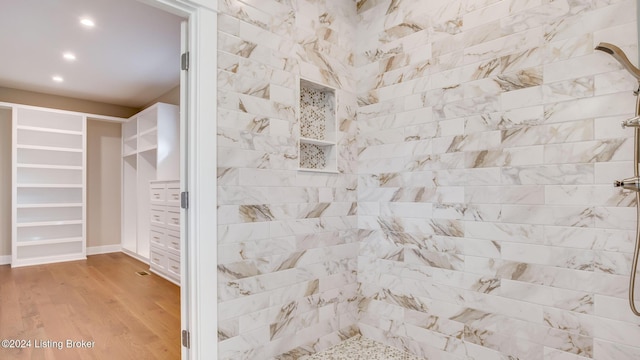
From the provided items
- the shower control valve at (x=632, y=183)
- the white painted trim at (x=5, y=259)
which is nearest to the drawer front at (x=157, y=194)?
the white painted trim at (x=5, y=259)

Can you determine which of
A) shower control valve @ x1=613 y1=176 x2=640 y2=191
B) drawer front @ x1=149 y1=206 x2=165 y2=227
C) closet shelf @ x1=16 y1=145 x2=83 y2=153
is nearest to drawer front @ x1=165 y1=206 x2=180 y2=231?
drawer front @ x1=149 y1=206 x2=165 y2=227

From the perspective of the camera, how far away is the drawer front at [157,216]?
4.39 meters

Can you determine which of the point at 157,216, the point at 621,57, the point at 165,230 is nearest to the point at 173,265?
the point at 165,230

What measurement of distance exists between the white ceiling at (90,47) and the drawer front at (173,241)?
218 cm

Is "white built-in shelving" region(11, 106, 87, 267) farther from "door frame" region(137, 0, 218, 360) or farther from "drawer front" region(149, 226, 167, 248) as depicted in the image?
"door frame" region(137, 0, 218, 360)

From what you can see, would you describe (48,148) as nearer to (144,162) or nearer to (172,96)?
(144,162)

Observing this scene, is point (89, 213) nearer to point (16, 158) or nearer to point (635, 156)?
point (16, 158)

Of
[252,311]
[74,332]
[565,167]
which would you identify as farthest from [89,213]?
[565,167]

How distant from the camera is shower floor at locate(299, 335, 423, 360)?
2158 mm

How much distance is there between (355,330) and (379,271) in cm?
52

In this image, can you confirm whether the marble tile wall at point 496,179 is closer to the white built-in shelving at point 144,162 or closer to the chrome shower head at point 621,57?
the chrome shower head at point 621,57

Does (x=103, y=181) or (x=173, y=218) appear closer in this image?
(x=173, y=218)

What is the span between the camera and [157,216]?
4535 millimetres

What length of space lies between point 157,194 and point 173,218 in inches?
26.5
